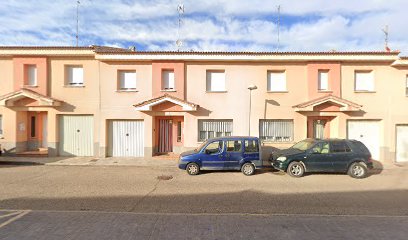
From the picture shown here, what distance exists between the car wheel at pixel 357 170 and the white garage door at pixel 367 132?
3.81 m

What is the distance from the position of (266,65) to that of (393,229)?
364 inches

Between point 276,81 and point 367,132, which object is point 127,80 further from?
point 367,132

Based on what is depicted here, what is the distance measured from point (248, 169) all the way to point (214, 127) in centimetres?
→ 376

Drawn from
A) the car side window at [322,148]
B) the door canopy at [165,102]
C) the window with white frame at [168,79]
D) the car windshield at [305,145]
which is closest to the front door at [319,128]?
the car windshield at [305,145]

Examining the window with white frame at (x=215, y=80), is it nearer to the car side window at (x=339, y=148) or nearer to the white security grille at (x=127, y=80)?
the white security grille at (x=127, y=80)

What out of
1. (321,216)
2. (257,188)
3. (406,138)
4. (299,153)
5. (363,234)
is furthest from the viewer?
(406,138)

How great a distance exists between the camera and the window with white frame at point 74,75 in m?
12.5

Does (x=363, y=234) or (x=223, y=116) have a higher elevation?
(x=223, y=116)

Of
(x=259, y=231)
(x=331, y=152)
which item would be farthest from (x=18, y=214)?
(x=331, y=152)

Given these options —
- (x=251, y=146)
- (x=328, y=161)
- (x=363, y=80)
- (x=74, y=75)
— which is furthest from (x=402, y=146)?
(x=74, y=75)

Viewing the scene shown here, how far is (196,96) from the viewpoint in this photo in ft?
40.0

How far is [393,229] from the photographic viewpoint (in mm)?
4410

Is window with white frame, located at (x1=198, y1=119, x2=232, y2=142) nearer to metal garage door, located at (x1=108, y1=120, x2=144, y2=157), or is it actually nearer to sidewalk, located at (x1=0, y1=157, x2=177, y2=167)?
sidewalk, located at (x1=0, y1=157, x2=177, y2=167)

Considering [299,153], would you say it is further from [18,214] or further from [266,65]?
[18,214]
